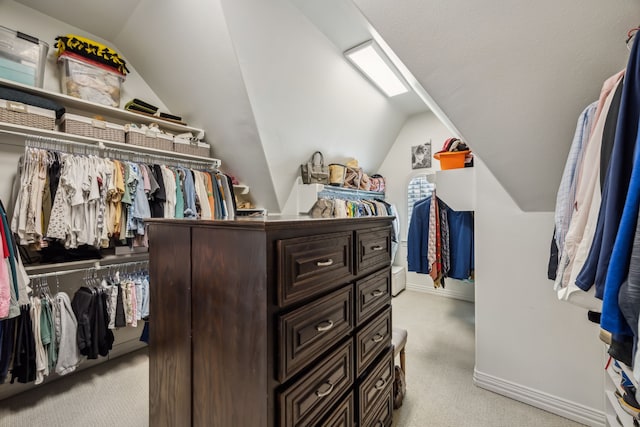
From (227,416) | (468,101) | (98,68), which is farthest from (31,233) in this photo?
(468,101)

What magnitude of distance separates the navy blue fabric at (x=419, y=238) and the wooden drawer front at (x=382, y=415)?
135 centimetres

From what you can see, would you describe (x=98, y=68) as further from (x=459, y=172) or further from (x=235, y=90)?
(x=459, y=172)

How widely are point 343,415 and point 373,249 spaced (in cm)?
67

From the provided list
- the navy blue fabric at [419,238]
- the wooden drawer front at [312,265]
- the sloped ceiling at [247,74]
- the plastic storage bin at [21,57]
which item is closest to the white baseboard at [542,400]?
the navy blue fabric at [419,238]

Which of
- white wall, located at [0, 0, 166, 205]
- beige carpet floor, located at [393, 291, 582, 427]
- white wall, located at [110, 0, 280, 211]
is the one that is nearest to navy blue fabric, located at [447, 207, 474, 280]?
beige carpet floor, located at [393, 291, 582, 427]

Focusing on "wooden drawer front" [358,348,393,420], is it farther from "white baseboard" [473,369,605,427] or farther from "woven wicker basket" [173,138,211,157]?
"woven wicker basket" [173,138,211,157]

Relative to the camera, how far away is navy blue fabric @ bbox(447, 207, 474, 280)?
7.38 ft

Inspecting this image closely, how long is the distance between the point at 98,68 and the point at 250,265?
8.68 ft

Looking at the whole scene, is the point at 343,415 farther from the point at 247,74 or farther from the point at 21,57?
the point at 21,57

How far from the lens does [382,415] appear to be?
4.29 feet

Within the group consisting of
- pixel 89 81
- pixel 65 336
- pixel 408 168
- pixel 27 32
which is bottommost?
pixel 65 336

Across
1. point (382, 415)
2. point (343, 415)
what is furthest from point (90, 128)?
point (382, 415)

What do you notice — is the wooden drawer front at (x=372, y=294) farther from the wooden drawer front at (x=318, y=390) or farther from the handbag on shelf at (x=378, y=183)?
the handbag on shelf at (x=378, y=183)

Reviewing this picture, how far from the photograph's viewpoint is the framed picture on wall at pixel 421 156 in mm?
4199
